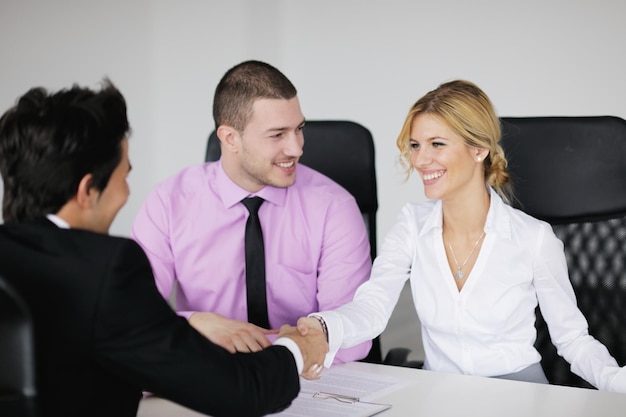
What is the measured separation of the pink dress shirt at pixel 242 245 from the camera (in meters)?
2.27

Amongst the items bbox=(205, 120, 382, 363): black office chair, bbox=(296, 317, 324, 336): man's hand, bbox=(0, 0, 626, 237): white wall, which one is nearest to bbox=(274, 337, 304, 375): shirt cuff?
bbox=(296, 317, 324, 336): man's hand

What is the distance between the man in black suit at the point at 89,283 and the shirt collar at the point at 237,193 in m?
0.99

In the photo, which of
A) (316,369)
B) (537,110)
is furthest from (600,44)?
(316,369)

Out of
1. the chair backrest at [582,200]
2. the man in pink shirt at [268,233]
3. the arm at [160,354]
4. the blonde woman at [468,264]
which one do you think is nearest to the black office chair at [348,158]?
the man in pink shirt at [268,233]

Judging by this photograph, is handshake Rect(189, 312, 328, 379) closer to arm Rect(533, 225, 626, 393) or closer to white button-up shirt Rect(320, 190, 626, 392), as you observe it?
white button-up shirt Rect(320, 190, 626, 392)

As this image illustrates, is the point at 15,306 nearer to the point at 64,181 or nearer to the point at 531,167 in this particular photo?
the point at 64,181

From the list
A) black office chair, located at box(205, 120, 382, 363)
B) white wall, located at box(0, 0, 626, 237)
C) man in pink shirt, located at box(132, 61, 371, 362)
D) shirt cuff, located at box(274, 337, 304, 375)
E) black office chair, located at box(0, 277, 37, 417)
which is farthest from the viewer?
white wall, located at box(0, 0, 626, 237)

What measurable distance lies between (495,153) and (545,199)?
8.3 inches

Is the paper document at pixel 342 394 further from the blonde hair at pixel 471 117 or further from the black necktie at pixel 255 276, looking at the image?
the blonde hair at pixel 471 117

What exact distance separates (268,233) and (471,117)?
0.64 meters

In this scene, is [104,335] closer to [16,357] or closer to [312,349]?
[16,357]

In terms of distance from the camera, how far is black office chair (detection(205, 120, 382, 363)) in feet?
8.04

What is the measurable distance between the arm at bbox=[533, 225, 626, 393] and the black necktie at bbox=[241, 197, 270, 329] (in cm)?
73

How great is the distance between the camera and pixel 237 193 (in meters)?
2.30
